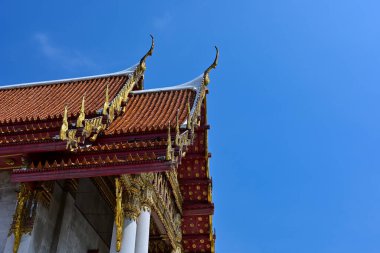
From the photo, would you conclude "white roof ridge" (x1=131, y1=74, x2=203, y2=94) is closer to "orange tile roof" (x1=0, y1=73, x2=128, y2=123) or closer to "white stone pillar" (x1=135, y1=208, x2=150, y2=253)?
"orange tile roof" (x1=0, y1=73, x2=128, y2=123)

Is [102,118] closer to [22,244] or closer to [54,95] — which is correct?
[22,244]

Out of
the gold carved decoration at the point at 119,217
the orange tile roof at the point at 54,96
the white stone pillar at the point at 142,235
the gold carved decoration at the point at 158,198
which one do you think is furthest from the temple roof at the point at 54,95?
the white stone pillar at the point at 142,235

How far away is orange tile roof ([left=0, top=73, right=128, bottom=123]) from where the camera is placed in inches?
538

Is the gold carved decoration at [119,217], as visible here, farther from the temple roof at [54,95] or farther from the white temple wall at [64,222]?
the temple roof at [54,95]

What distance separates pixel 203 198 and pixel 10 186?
17.9ft

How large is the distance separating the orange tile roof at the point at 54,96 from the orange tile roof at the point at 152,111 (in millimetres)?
586

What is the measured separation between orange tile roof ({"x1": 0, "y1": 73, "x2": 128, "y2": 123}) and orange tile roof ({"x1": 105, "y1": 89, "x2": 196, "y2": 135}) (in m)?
0.59

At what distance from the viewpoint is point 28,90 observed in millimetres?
16344

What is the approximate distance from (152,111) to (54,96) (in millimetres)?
3278

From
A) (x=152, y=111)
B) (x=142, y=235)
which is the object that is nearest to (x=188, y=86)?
(x=152, y=111)

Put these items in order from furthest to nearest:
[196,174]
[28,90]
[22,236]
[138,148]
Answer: [28,90], [196,174], [138,148], [22,236]

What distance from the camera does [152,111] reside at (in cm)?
1359

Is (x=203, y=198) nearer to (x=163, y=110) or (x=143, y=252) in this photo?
(x=163, y=110)

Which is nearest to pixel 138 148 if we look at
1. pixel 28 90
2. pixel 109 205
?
pixel 109 205
